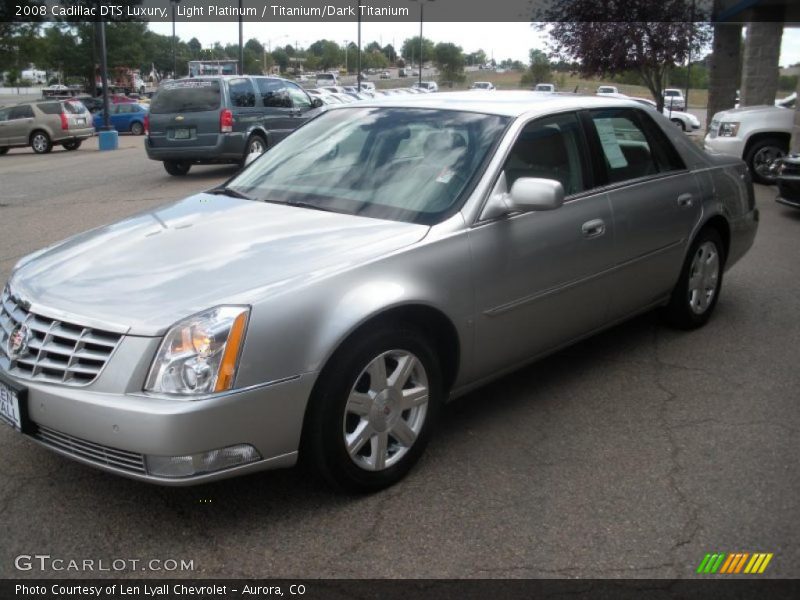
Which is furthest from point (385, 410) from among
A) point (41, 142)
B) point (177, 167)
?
point (41, 142)

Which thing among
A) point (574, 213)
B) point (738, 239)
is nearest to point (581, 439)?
point (574, 213)

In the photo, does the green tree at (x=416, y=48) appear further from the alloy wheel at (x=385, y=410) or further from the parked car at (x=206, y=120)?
the alloy wheel at (x=385, y=410)

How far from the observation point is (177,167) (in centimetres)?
1602

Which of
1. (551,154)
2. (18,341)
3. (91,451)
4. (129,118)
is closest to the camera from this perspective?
(91,451)

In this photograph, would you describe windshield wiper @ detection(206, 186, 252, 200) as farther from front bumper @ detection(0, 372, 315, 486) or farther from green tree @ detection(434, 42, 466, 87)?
green tree @ detection(434, 42, 466, 87)

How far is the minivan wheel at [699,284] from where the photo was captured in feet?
17.8

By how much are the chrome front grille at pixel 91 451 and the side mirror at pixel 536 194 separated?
1.96 meters

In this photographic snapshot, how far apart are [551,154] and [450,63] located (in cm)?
8380

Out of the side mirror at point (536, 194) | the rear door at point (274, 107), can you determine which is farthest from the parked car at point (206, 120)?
the side mirror at point (536, 194)

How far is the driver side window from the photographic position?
4102 mm

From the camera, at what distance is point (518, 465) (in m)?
3.71

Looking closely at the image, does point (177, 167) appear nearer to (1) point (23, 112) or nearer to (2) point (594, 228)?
(1) point (23, 112)

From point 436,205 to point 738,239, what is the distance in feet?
9.91
